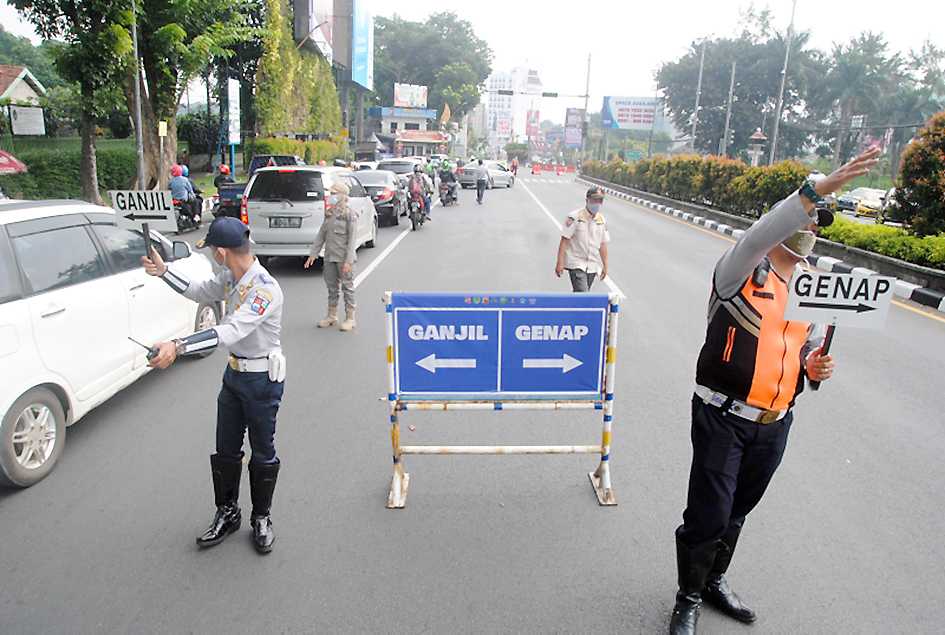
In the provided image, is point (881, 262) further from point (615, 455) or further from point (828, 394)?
point (615, 455)

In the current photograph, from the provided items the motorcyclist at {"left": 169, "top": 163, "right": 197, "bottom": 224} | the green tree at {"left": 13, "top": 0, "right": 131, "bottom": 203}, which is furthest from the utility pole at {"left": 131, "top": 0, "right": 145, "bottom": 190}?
the motorcyclist at {"left": 169, "top": 163, "right": 197, "bottom": 224}

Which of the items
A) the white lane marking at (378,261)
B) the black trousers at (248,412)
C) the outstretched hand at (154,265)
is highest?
the outstretched hand at (154,265)

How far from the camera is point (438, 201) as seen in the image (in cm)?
2795

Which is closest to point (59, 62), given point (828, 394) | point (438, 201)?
point (438, 201)

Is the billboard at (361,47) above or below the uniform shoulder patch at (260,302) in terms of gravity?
above

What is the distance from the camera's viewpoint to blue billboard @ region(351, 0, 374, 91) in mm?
56997

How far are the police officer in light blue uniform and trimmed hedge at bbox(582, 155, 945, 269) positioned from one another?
1153cm

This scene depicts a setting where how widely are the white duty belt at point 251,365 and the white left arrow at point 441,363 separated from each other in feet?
3.12

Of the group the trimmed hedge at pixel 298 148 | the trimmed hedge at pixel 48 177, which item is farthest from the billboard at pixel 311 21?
the trimmed hedge at pixel 48 177

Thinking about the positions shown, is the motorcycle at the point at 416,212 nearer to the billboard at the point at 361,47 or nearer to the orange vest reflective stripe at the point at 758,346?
the orange vest reflective stripe at the point at 758,346

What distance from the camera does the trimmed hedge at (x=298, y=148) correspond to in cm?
3269

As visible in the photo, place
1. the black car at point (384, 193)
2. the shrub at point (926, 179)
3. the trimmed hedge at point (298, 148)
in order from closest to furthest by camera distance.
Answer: the shrub at point (926, 179) → the black car at point (384, 193) → the trimmed hedge at point (298, 148)

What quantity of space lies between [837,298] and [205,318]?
19.0 feet

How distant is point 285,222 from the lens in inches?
440
